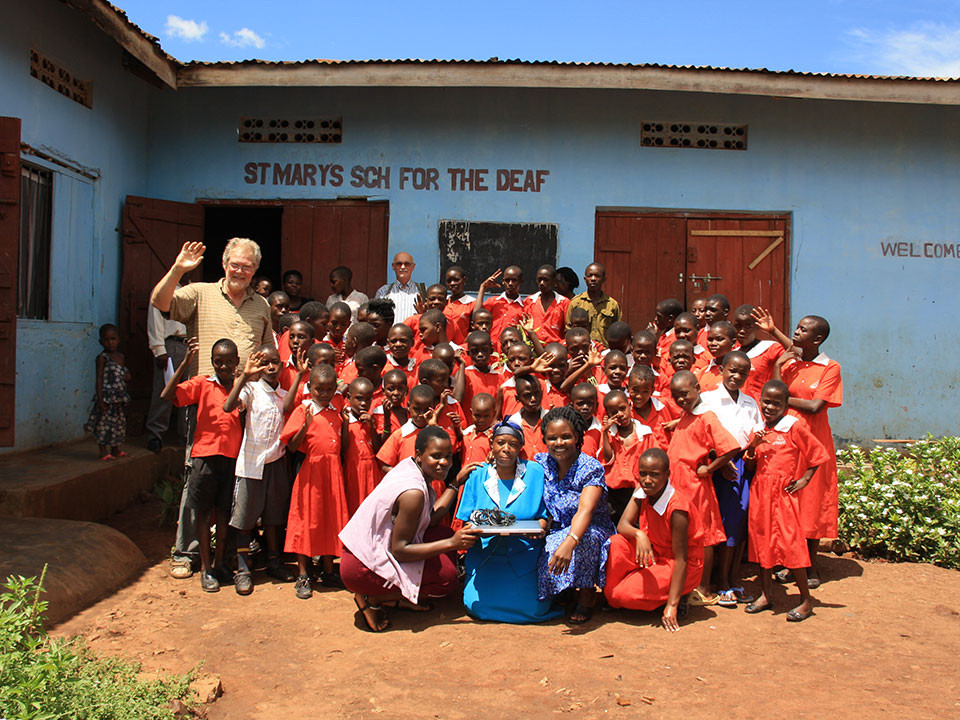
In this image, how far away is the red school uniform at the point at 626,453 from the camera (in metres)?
4.21

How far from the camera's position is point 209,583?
436 centimetres

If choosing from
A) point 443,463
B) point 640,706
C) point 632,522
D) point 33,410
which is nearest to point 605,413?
point 632,522

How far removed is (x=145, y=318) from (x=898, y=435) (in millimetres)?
7344

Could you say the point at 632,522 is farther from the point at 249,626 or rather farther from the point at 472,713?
the point at 249,626

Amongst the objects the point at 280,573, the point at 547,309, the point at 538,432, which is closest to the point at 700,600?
the point at 538,432

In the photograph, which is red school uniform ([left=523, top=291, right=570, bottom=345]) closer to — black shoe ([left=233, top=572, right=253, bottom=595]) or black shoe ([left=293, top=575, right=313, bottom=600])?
black shoe ([left=293, top=575, right=313, bottom=600])

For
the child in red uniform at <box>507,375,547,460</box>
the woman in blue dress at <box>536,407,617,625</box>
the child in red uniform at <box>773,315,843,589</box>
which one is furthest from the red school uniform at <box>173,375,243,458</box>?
the child in red uniform at <box>773,315,843,589</box>

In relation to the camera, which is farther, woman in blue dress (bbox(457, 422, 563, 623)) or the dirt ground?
woman in blue dress (bbox(457, 422, 563, 623))

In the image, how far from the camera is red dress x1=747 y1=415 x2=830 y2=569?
163 inches

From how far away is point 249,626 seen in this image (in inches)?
153

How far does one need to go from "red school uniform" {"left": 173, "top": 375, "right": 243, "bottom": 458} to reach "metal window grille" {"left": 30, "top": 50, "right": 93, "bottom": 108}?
352 centimetres

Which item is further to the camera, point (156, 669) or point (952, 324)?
point (952, 324)

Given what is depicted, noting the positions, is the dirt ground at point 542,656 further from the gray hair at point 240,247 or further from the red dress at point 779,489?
the gray hair at point 240,247

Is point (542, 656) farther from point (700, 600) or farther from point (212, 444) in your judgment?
point (212, 444)
